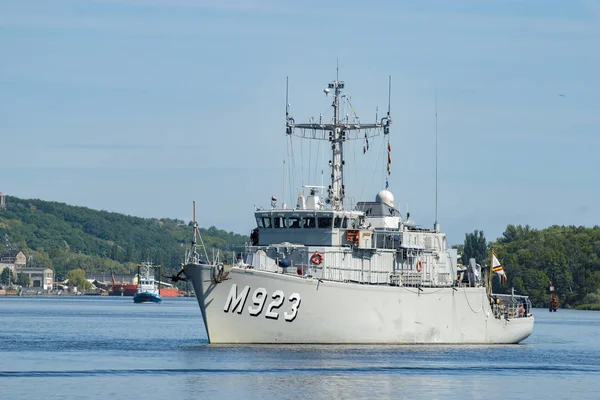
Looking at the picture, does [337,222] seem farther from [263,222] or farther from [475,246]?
[475,246]

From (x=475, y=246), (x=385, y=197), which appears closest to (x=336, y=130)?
(x=385, y=197)

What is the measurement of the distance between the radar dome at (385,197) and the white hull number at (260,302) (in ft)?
42.7

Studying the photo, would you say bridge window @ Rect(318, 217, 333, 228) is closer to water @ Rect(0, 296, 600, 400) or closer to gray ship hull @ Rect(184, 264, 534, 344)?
gray ship hull @ Rect(184, 264, 534, 344)

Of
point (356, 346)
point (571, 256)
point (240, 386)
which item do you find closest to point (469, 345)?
point (356, 346)

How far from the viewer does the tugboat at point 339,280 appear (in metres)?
62.3

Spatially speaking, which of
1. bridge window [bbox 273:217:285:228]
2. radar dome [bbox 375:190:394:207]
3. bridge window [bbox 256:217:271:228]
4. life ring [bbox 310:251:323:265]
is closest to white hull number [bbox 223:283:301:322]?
life ring [bbox 310:251:323:265]

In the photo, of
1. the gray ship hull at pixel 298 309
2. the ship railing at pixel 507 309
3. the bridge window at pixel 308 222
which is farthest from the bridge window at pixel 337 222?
the ship railing at pixel 507 309

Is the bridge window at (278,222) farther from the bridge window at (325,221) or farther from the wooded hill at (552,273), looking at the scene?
the wooded hill at (552,273)

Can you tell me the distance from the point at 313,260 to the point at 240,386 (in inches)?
648

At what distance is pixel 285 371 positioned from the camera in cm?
5359

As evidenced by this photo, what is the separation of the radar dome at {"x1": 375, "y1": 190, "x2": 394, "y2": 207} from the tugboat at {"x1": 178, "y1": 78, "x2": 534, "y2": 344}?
83mm

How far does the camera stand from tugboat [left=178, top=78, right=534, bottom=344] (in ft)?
204

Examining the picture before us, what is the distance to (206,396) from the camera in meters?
46.3

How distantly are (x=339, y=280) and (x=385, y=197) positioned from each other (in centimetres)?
1046
